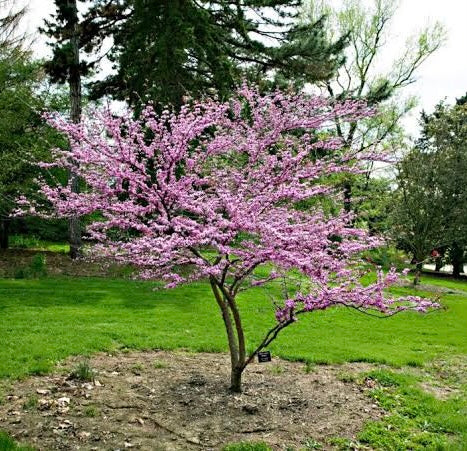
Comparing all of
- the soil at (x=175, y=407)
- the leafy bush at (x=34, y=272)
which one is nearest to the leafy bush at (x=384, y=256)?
the soil at (x=175, y=407)

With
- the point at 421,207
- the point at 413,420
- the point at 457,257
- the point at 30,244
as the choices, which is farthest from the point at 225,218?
the point at 457,257

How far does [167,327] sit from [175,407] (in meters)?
3.64

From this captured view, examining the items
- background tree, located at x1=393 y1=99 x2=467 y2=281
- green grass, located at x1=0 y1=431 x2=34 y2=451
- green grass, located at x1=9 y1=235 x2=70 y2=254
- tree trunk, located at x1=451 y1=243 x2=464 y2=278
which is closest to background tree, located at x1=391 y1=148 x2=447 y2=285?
background tree, located at x1=393 y1=99 x2=467 y2=281

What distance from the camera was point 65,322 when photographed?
28.1 ft

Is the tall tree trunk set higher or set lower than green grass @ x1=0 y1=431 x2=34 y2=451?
higher

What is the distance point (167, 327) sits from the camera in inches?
348

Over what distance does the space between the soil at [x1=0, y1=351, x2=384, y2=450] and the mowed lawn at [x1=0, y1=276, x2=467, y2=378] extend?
0.75 meters

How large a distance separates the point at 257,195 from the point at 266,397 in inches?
93.1

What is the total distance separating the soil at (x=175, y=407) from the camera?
4.51 m

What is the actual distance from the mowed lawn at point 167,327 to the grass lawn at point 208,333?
17 millimetres

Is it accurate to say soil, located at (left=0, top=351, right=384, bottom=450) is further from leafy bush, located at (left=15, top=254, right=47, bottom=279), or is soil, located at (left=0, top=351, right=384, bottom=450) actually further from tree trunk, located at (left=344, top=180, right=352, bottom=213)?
leafy bush, located at (left=15, top=254, right=47, bottom=279)

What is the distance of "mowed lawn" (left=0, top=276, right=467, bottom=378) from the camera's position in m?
7.38

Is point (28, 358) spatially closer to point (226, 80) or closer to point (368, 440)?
point (368, 440)

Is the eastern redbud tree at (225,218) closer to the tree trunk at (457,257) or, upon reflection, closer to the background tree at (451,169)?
the background tree at (451,169)
